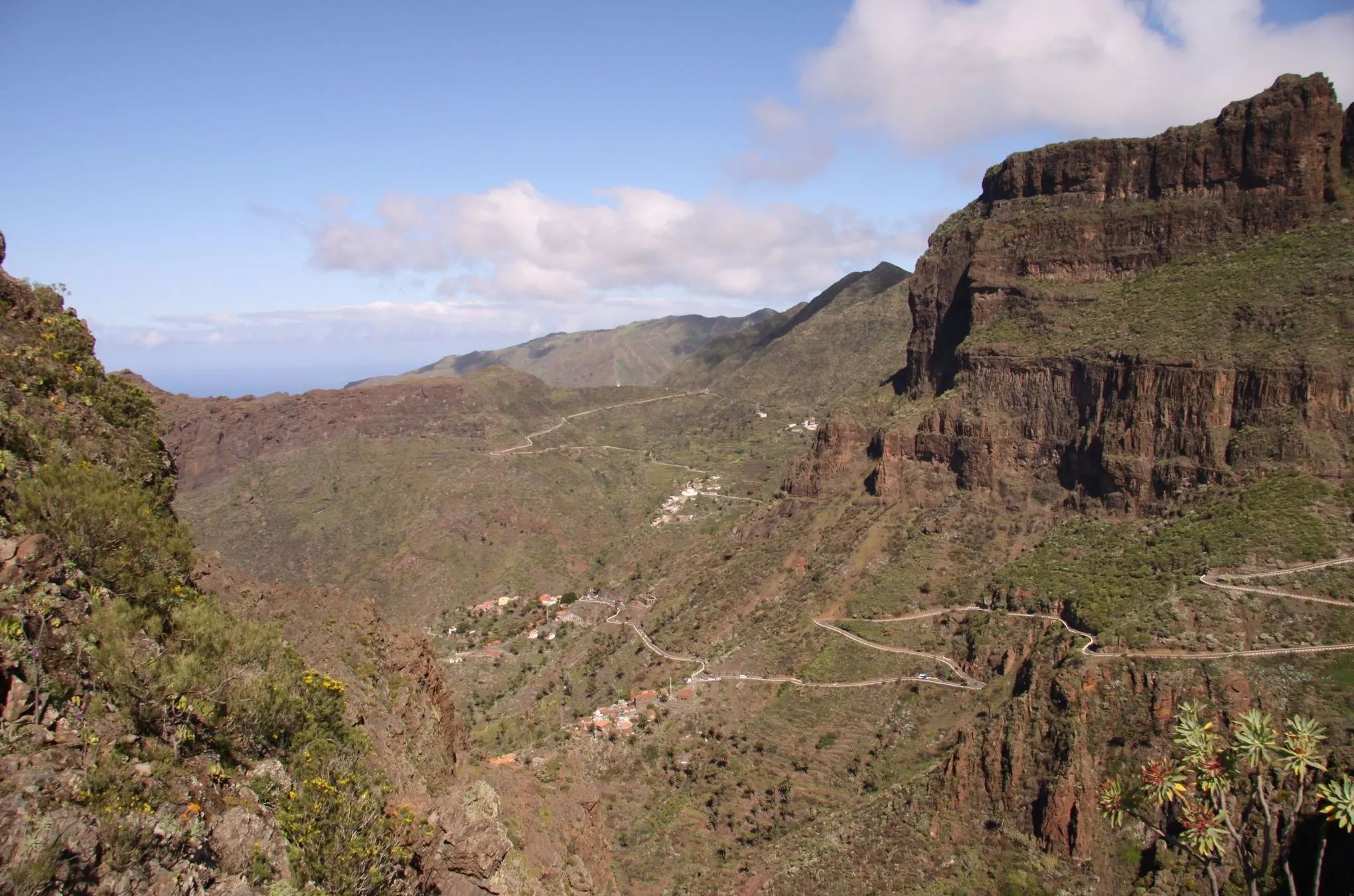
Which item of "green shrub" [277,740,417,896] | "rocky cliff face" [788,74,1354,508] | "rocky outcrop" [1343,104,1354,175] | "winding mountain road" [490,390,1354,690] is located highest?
"rocky outcrop" [1343,104,1354,175]

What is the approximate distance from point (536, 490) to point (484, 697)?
145 ft

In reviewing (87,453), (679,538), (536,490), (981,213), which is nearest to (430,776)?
(87,453)

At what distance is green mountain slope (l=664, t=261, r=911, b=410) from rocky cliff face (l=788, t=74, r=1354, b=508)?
226 feet

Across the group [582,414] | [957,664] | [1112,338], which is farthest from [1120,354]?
[582,414]

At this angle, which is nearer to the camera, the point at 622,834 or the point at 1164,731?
the point at 1164,731

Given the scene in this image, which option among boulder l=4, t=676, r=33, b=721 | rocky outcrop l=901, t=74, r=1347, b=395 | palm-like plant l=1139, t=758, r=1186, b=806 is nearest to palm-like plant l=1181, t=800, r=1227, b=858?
palm-like plant l=1139, t=758, r=1186, b=806

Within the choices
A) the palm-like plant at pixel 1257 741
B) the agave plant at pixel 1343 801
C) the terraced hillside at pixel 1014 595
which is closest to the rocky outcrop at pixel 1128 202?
the terraced hillside at pixel 1014 595

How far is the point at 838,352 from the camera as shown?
159 m

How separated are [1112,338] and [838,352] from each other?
101593mm

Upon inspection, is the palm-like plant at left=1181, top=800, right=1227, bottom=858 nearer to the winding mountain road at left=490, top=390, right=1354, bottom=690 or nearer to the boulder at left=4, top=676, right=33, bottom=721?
the winding mountain road at left=490, top=390, right=1354, bottom=690

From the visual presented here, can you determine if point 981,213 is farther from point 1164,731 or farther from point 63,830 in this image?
point 63,830

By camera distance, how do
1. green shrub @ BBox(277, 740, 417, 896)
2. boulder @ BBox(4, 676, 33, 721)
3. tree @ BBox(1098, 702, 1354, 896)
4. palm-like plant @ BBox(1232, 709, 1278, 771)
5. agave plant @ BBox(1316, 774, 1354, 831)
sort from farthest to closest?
1. palm-like plant @ BBox(1232, 709, 1278, 771)
2. tree @ BBox(1098, 702, 1354, 896)
3. agave plant @ BBox(1316, 774, 1354, 831)
4. green shrub @ BBox(277, 740, 417, 896)
5. boulder @ BBox(4, 676, 33, 721)

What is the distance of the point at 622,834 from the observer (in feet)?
140

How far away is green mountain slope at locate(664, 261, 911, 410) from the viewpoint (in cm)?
14775
